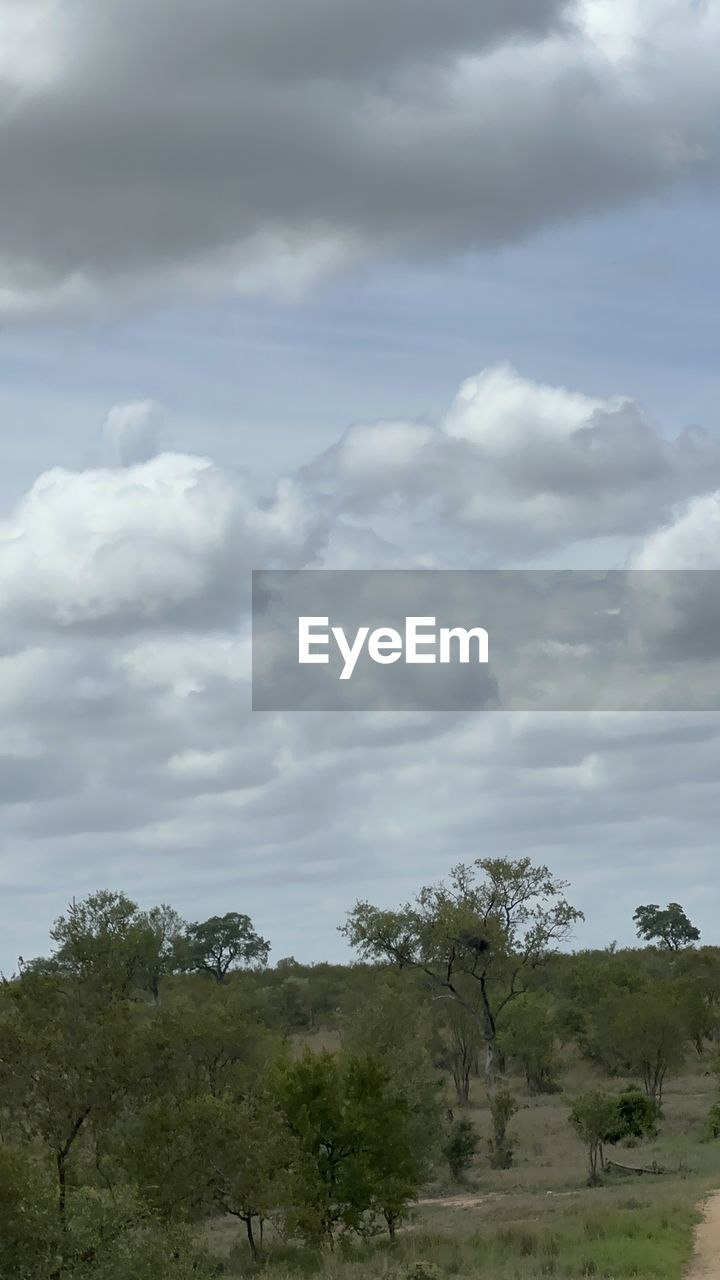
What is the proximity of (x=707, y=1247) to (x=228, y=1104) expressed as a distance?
11.0m

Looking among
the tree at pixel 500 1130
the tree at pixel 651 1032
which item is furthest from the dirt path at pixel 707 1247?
the tree at pixel 651 1032

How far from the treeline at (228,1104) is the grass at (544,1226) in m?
1.17

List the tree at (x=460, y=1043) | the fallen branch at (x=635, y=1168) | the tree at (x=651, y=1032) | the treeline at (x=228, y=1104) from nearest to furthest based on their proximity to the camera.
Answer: the treeline at (x=228, y=1104)
the fallen branch at (x=635, y=1168)
the tree at (x=651, y=1032)
the tree at (x=460, y=1043)

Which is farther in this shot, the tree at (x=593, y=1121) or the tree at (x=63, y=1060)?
the tree at (x=593, y=1121)

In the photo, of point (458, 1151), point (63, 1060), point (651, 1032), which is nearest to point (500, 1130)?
point (458, 1151)

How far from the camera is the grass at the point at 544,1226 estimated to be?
31500 millimetres

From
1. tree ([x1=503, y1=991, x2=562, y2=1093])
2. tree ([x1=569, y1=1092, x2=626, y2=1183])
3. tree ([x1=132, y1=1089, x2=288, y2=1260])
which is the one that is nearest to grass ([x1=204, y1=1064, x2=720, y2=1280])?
tree ([x1=569, y1=1092, x2=626, y2=1183])

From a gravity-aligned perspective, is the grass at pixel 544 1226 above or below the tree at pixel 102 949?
below

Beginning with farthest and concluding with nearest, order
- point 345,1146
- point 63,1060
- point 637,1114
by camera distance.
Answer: point 637,1114
point 345,1146
point 63,1060

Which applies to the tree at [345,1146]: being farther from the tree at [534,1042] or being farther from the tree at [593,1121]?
the tree at [534,1042]

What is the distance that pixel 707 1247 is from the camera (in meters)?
32.5

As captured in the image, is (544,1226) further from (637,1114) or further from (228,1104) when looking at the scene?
(637,1114)

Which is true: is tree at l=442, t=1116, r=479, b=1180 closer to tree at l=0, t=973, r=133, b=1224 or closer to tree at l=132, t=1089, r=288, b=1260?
tree at l=132, t=1089, r=288, b=1260

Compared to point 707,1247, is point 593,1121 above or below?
above
